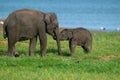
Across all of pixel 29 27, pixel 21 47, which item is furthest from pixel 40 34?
pixel 21 47

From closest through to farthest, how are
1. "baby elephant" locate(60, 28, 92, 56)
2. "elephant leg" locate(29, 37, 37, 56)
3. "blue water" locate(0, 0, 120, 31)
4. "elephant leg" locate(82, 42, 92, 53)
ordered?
"elephant leg" locate(29, 37, 37, 56) → "baby elephant" locate(60, 28, 92, 56) → "elephant leg" locate(82, 42, 92, 53) → "blue water" locate(0, 0, 120, 31)

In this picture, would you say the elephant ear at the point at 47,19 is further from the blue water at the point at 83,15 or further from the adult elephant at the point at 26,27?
the blue water at the point at 83,15

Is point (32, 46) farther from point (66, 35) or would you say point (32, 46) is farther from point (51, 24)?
point (66, 35)

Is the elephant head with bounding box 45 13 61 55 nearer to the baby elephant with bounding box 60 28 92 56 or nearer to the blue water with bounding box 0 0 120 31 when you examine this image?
the baby elephant with bounding box 60 28 92 56

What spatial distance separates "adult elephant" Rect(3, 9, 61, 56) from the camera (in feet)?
55.1

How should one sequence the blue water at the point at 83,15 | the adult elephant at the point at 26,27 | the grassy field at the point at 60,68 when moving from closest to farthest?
the grassy field at the point at 60,68
the adult elephant at the point at 26,27
the blue water at the point at 83,15

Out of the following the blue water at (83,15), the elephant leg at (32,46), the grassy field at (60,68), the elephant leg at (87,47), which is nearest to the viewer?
the grassy field at (60,68)

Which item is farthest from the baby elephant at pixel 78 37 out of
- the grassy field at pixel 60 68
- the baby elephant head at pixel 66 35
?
the grassy field at pixel 60 68

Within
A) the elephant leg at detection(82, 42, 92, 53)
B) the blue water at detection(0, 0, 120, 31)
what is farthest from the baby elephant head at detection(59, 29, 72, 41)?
the blue water at detection(0, 0, 120, 31)

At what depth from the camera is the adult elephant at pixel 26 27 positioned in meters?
16.8

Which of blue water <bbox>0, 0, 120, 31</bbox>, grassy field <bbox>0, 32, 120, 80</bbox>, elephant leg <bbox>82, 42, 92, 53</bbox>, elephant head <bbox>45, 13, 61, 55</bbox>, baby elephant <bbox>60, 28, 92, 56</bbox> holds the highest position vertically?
blue water <bbox>0, 0, 120, 31</bbox>

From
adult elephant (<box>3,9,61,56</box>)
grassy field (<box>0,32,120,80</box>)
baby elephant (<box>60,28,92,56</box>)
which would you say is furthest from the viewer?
baby elephant (<box>60,28,92,56</box>)

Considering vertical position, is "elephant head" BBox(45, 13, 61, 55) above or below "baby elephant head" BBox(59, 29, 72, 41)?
above

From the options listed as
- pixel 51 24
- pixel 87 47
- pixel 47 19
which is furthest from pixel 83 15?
pixel 47 19
